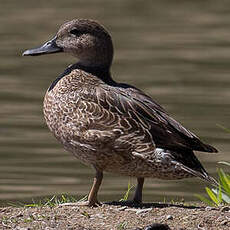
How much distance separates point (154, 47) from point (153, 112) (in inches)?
390

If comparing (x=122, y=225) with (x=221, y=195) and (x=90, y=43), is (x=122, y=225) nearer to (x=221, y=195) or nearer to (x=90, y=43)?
(x=221, y=195)

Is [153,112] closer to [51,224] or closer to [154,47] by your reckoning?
[51,224]

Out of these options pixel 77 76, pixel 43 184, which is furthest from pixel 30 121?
pixel 77 76

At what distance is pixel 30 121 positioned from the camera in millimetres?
13062

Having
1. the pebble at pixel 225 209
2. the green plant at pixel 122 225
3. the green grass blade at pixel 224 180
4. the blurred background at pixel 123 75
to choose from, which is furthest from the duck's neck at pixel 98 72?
the blurred background at pixel 123 75

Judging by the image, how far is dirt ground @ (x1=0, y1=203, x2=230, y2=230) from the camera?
7.37 meters

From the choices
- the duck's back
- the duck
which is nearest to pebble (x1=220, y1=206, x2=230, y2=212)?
the duck

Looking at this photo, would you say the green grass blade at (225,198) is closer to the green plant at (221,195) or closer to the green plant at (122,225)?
the green plant at (221,195)

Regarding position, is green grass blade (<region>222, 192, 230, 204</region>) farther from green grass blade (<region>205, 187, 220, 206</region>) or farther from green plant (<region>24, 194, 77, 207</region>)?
green plant (<region>24, 194, 77, 207</region>)

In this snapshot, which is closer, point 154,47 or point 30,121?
point 30,121

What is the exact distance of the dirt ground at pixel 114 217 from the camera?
24.2 ft

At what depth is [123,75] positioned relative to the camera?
52.0 feet

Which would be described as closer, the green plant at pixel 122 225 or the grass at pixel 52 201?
the green plant at pixel 122 225

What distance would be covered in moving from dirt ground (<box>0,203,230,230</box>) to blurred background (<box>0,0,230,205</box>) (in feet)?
6.85
